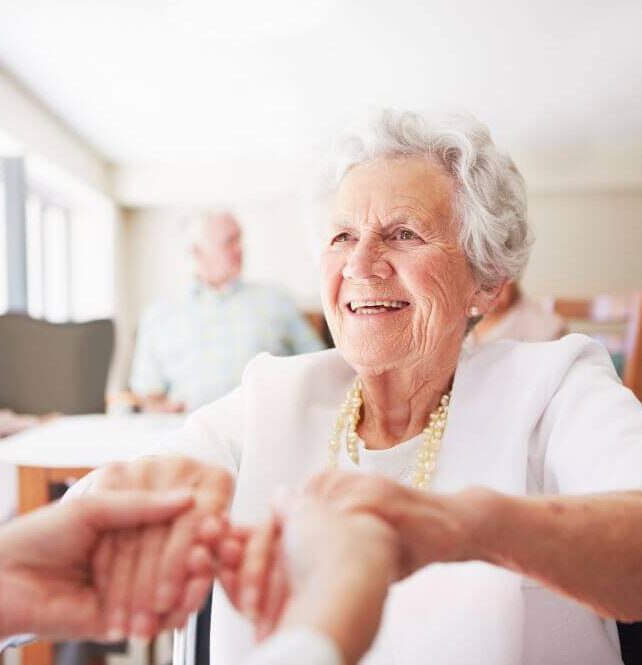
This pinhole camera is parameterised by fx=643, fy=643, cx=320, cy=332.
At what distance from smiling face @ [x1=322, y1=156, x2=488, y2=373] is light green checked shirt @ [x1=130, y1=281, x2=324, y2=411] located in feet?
3.63

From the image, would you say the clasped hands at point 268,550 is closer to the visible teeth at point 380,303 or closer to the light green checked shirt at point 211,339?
the visible teeth at point 380,303

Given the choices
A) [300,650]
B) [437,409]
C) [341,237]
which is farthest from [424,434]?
[300,650]

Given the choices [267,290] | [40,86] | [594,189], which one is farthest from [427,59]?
[594,189]

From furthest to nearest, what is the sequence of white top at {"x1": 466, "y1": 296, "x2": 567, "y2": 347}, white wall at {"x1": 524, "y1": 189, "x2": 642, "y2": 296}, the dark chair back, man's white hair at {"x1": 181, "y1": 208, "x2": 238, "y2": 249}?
white wall at {"x1": 524, "y1": 189, "x2": 642, "y2": 296} < man's white hair at {"x1": 181, "y1": 208, "x2": 238, "y2": 249} < the dark chair back < white top at {"x1": 466, "y1": 296, "x2": 567, "y2": 347}

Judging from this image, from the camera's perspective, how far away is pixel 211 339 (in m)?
2.16

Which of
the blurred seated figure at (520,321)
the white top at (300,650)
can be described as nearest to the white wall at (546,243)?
the blurred seated figure at (520,321)

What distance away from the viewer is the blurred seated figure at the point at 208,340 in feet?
6.77

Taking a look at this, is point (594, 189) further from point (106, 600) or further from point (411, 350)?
point (106, 600)

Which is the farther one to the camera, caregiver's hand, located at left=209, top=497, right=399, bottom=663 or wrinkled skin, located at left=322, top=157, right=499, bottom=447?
wrinkled skin, located at left=322, top=157, right=499, bottom=447

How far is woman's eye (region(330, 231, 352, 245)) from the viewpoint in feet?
2.98

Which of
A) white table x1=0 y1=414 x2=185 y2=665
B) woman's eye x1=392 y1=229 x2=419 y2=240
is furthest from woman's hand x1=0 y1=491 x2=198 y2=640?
white table x1=0 y1=414 x2=185 y2=665

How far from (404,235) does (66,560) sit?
22.6 inches

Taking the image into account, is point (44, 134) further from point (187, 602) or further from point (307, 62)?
point (187, 602)

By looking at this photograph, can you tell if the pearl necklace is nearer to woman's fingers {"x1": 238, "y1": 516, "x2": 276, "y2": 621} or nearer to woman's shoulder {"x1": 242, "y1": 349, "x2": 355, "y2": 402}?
woman's shoulder {"x1": 242, "y1": 349, "x2": 355, "y2": 402}
